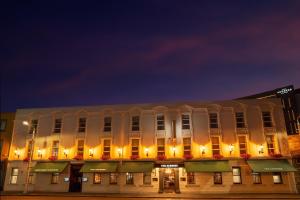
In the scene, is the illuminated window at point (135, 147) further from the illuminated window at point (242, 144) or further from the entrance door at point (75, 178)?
the illuminated window at point (242, 144)

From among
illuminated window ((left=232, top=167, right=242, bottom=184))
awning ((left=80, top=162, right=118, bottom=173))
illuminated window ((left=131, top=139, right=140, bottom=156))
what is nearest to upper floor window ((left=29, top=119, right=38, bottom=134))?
awning ((left=80, top=162, right=118, bottom=173))

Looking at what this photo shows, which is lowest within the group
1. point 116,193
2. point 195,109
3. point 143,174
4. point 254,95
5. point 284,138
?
point 116,193

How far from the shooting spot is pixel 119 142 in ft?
91.9

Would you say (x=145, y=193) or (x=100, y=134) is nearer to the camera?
(x=145, y=193)

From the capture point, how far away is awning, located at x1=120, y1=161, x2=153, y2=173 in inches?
1005

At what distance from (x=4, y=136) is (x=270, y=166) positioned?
108ft

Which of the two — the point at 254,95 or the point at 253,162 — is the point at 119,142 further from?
the point at 254,95

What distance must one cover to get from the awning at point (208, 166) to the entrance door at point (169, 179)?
2.22m

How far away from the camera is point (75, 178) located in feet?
94.2

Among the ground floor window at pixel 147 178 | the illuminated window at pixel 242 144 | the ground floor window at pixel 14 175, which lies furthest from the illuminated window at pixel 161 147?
the ground floor window at pixel 14 175

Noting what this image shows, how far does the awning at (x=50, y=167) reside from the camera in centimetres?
2710

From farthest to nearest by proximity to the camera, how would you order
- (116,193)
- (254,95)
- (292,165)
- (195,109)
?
(254,95), (195,109), (116,193), (292,165)

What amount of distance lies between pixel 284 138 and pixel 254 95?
38450 mm

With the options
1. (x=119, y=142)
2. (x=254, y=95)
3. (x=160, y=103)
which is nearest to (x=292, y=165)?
(x=160, y=103)
